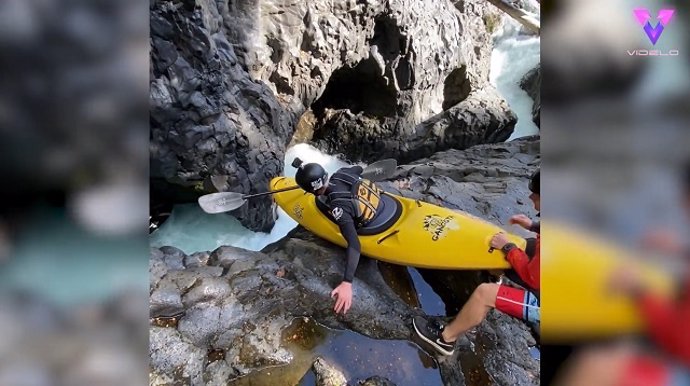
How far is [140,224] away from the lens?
48 cm

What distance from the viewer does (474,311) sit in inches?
59.1

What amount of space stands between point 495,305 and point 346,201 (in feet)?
2.43

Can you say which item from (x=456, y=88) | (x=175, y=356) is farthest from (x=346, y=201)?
(x=456, y=88)

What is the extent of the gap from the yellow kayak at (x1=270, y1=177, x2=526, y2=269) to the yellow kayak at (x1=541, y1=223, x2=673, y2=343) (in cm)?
129

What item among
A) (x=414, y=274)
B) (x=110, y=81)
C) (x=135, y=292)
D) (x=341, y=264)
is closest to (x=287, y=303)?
(x=341, y=264)

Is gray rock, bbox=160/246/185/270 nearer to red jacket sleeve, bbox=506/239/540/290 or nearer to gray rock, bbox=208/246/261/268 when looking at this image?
gray rock, bbox=208/246/261/268

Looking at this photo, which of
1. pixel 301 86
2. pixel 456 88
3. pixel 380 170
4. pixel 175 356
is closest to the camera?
pixel 175 356

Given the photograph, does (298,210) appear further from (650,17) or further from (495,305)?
(650,17)

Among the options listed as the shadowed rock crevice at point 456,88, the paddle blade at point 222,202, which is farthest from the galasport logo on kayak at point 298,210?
the shadowed rock crevice at point 456,88

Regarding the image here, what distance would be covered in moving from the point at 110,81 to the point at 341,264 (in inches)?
58.7

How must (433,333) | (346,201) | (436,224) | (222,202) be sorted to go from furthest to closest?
(222,202), (436,224), (346,201), (433,333)

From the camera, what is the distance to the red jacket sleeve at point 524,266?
1.50 metres

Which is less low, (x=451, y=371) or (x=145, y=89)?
(x=145, y=89)

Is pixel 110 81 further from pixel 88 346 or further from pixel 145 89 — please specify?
pixel 88 346
